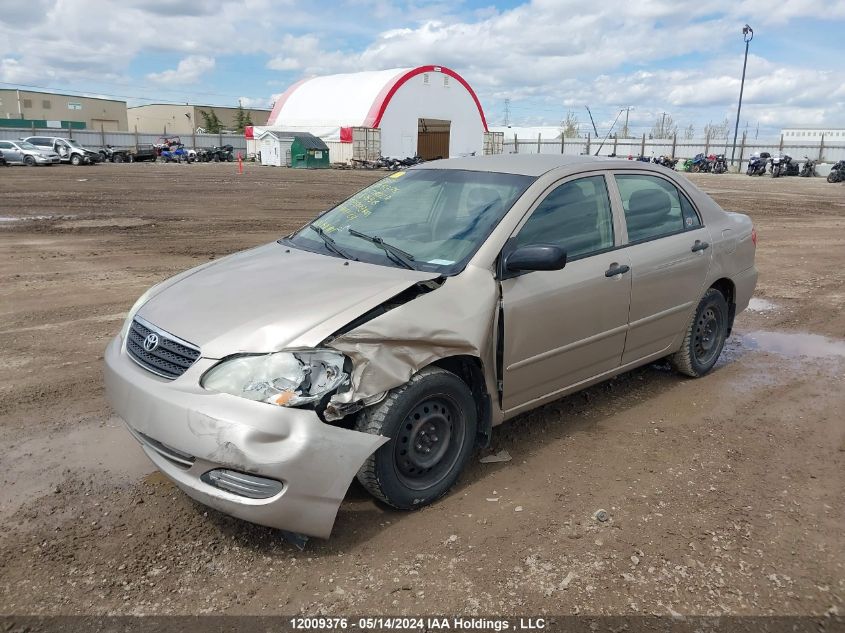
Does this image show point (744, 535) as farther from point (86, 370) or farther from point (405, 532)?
point (86, 370)

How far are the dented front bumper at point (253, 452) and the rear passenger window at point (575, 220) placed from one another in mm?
1650

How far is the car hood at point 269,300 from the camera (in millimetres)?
2932

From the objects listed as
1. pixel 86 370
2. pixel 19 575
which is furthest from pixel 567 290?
pixel 86 370

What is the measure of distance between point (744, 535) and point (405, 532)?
163 cm

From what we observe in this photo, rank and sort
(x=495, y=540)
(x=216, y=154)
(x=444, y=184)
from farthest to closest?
(x=216, y=154) → (x=444, y=184) → (x=495, y=540)

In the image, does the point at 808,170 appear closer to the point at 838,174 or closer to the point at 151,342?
the point at 838,174

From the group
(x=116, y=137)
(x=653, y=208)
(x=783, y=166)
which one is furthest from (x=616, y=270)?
(x=116, y=137)

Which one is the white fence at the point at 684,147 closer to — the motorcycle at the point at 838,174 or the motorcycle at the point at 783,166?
the motorcycle at the point at 783,166

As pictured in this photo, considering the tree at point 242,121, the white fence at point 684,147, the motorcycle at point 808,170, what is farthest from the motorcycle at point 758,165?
the tree at point 242,121

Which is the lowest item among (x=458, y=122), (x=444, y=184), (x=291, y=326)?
(x=291, y=326)

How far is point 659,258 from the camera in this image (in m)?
4.52

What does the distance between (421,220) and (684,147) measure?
54.3m

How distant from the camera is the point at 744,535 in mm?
3197

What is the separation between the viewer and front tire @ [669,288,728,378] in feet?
16.7
